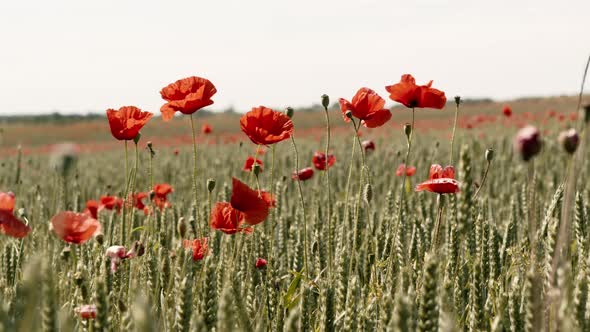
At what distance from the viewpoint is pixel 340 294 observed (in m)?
1.67

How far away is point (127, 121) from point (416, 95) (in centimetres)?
102

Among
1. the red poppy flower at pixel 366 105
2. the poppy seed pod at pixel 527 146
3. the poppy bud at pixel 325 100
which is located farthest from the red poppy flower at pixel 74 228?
the poppy seed pod at pixel 527 146

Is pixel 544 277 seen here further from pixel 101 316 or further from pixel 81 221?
pixel 81 221

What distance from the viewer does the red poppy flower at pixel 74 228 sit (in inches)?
67.5

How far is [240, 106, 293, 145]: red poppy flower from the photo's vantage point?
7.27 ft

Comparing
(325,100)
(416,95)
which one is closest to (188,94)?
(325,100)

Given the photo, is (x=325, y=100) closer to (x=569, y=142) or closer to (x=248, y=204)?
(x=248, y=204)

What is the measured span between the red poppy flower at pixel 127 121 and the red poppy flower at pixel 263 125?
0.35 metres

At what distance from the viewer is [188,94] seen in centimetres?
228

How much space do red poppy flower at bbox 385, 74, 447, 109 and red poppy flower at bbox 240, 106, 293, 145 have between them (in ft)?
1.31

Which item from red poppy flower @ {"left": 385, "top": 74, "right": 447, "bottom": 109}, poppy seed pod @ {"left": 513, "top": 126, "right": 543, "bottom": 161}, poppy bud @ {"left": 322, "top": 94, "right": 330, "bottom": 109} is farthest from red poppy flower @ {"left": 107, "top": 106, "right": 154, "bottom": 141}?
poppy seed pod @ {"left": 513, "top": 126, "right": 543, "bottom": 161}

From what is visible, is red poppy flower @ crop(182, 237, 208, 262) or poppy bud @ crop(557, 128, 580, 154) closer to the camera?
poppy bud @ crop(557, 128, 580, 154)

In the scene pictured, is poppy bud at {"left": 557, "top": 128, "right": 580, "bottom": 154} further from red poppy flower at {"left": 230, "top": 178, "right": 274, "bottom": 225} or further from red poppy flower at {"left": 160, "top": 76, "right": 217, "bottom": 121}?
red poppy flower at {"left": 160, "top": 76, "right": 217, "bottom": 121}

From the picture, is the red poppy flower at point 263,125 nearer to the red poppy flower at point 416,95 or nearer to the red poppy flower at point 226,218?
the red poppy flower at point 226,218
